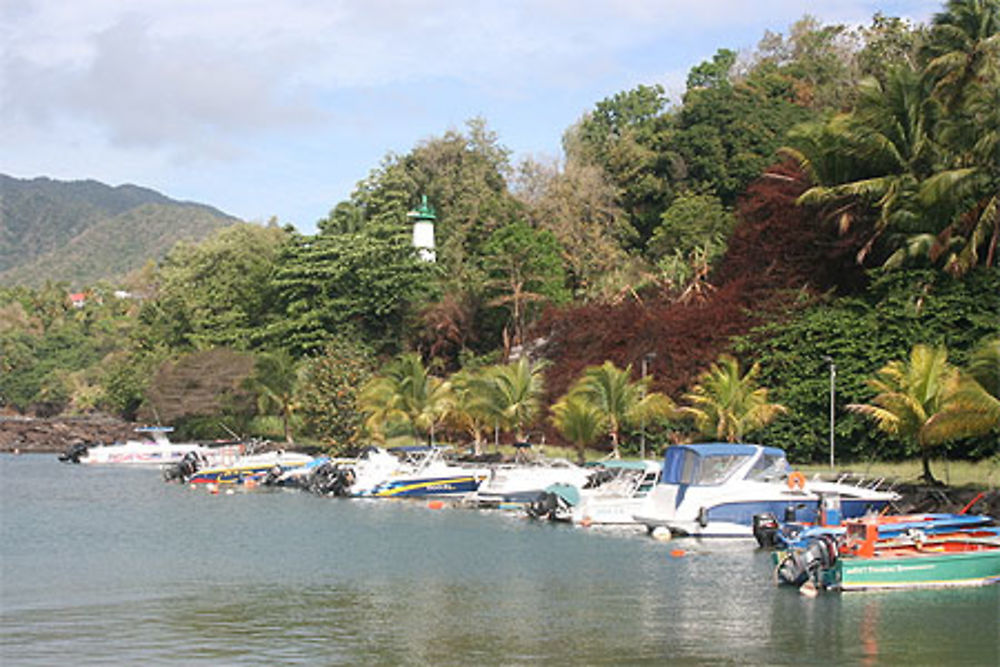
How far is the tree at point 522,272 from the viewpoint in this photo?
73938 mm

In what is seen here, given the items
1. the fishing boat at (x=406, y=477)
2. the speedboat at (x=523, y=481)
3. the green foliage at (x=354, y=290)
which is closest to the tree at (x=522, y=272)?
the green foliage at (x=354, y=290)

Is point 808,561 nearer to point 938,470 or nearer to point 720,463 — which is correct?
point 720,463

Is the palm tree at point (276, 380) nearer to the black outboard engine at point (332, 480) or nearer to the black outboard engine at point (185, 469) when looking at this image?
the black outboard engine at point (185, 469)

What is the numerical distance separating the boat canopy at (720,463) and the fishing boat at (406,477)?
636 inches

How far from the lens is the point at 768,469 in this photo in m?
37.9

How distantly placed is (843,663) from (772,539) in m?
13.3

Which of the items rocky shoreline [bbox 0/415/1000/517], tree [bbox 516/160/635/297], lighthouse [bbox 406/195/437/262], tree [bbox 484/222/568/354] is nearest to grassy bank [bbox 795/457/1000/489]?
tree [bbox 484/222/568/354]

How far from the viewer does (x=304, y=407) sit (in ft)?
242

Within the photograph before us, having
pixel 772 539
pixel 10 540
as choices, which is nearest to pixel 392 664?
pixel 772 539

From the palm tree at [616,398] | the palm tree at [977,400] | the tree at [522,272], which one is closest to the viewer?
the palm tree at [977,400]

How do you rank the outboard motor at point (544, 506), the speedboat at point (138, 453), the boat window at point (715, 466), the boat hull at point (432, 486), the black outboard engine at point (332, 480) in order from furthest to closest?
1. the speedboat at point (138, 453)
2. the black outboard engine at point (332, 480)
3. the boat hull at point (432, 486)
4. the outboard motor at point (544, 506)
5. the boat window at point (715, 466)

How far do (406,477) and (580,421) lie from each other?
8.12 meters

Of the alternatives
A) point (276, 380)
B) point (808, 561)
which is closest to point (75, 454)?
point (276, 380)

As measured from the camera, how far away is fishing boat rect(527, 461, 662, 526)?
4209cm
